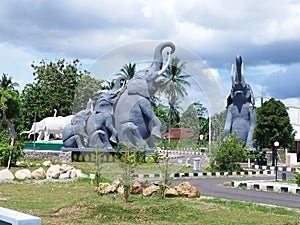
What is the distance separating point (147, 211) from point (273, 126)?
19.6 m

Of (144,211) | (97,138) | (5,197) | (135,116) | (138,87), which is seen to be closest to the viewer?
(144,211)

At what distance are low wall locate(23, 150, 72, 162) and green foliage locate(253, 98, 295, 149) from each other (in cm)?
1087

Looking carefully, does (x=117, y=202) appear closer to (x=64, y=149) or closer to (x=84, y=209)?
(x=84, y=209)

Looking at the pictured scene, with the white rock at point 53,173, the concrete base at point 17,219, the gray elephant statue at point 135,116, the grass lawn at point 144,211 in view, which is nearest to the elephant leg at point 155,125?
the gray elephant statue at point 135,116

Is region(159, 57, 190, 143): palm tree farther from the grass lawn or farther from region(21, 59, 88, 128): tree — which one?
region(21, 59, 88, 128): tree

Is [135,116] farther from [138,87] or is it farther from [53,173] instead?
[53,173]

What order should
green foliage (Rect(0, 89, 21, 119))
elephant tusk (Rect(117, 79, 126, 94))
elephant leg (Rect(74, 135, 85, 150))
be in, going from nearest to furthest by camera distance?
green foliage (Rect(0, 89, 21, 119)) < elephant tusk (Rect(117, 79, 126, 94)) < elephant leg (Rect(74, 135, 85, 150))

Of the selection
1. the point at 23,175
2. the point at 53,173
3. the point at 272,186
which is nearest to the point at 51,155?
the point at 53,173

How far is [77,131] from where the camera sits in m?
Answer: 30.8

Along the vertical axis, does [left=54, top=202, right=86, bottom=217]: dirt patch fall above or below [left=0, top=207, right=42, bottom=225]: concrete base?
below

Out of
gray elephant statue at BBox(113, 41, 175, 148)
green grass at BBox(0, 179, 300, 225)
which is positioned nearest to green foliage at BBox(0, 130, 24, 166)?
gray elephant statue at BBox(113, 41, 175, 148)

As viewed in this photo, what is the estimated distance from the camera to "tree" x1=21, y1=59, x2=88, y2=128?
162ft

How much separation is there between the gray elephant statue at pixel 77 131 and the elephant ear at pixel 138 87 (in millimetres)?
6168

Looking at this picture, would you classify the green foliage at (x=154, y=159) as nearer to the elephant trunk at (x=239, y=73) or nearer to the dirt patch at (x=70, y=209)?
the dirt patch at (x=70, y=209)
